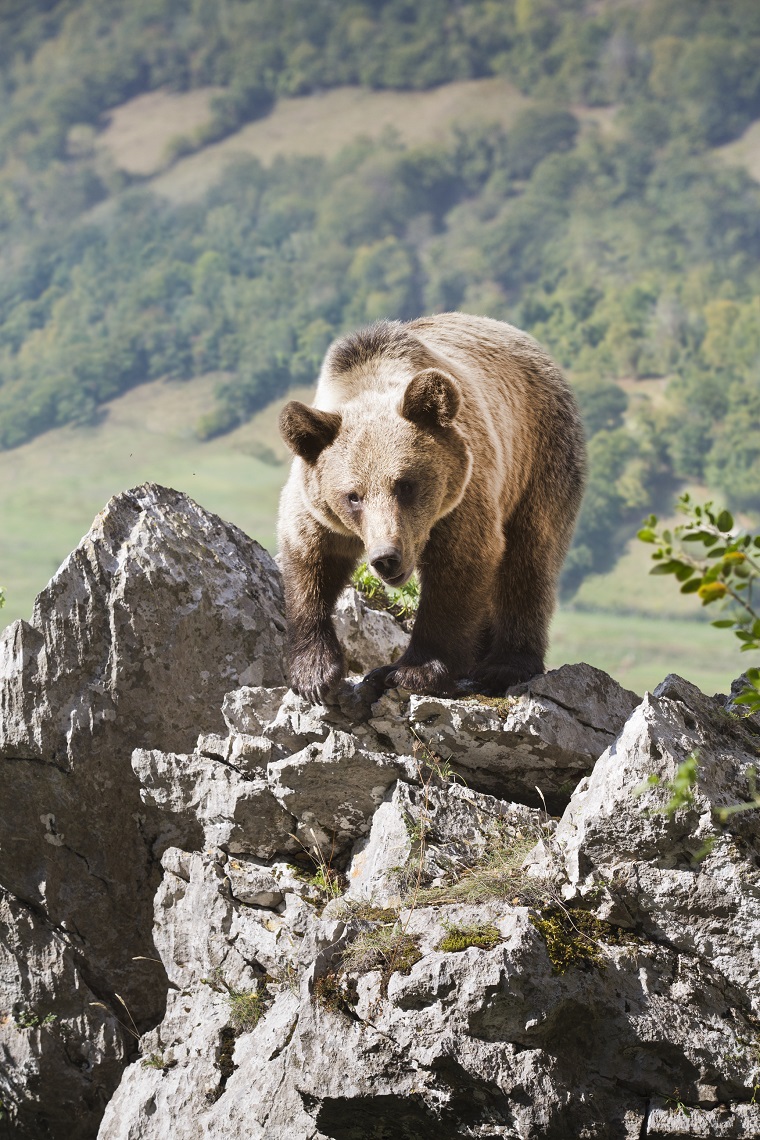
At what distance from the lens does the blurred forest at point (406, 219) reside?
112 metres

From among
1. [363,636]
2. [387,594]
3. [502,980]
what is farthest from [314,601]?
[502,980]

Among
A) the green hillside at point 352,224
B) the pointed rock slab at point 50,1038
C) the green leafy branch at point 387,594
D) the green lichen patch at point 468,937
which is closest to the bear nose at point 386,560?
the green lichen patch at point 468,937

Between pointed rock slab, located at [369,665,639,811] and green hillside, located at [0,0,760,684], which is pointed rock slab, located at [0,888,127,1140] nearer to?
pointed rock slab, located at [369,665,639,811]

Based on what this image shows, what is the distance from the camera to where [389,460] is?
629 centimetres

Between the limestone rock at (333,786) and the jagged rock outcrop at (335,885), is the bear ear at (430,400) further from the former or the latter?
the limestone rock at (333,786)

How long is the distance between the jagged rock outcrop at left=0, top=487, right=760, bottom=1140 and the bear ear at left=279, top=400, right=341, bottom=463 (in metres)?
1.36

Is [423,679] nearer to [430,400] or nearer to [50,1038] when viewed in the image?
[430,400]

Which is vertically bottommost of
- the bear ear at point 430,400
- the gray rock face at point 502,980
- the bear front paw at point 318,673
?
the gray rock face at point 502,980

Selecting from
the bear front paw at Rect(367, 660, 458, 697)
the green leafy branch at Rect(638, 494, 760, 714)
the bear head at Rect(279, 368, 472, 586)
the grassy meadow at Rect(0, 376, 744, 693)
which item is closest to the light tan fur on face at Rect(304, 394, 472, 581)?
the bear head at Rect(279, 368, 472, 586)

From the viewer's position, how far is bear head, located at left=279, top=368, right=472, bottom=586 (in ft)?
20.4

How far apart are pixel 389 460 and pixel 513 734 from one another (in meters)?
1.56

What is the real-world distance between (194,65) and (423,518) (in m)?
178

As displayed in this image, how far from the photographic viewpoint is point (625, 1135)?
16.6 ft

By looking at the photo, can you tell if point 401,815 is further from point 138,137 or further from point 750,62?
point 138,137
